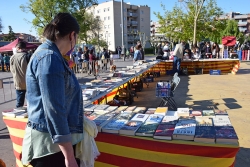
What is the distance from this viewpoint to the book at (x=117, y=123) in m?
2.46

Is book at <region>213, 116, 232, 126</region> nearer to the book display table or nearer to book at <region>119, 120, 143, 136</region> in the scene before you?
book at <region>119, 120, 143, 136</region>

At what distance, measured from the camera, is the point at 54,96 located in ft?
4.11

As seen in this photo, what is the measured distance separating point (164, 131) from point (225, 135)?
0.59 m

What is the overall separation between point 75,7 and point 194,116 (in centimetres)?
2283

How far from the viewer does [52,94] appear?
49.2 inches

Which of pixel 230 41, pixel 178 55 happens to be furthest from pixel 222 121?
pixel 230 41

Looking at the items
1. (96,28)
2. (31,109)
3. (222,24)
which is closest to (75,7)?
(222,24)

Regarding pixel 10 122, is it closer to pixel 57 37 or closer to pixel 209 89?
pixel 57 37

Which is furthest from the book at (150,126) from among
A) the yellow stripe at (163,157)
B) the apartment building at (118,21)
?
the apartment building at (118,21)

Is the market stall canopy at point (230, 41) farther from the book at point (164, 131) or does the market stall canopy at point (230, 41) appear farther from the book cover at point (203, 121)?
the book at point (164, 131)

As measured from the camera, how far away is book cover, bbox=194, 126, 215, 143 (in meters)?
2.18

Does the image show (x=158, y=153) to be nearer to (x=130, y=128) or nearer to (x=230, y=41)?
(x=130, y=128)

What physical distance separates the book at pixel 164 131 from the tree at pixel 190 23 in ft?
65.3

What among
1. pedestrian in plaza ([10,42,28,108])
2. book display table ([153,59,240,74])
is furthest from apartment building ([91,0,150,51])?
pedestrian in plaza ([10,42,28,108])
